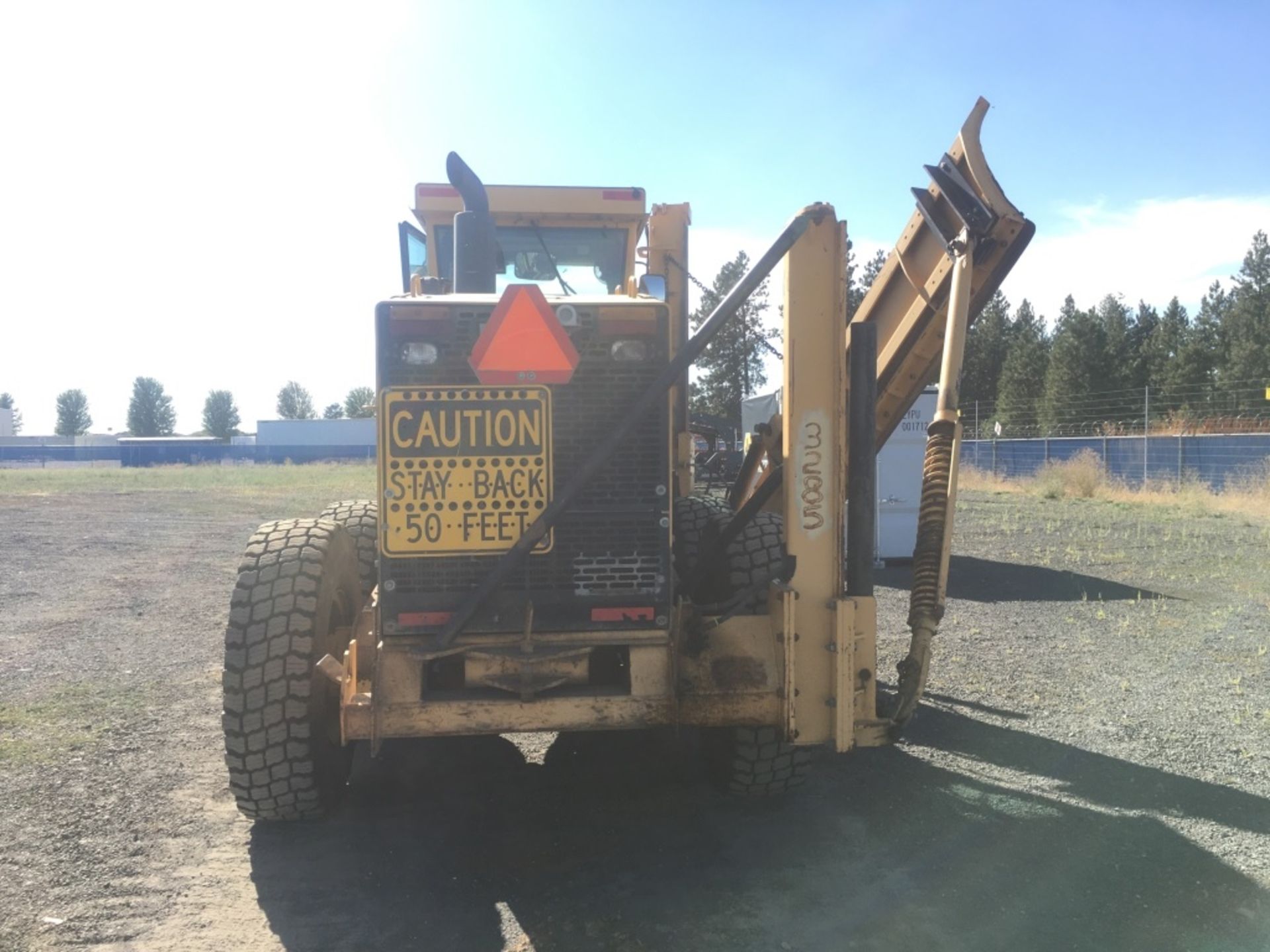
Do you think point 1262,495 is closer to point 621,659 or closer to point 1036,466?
point 1036,466

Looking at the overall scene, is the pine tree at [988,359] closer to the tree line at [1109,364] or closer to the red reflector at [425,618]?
the tree line at [1109,364]

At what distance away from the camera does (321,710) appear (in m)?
4.24

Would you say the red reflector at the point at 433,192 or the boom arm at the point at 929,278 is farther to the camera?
the red reflector at the point at 433,192

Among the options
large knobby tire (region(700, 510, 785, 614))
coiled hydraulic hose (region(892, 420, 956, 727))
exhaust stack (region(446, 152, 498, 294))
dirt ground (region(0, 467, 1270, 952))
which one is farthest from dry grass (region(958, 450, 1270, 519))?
exhaust stack (region(446, 152, 498, 294))

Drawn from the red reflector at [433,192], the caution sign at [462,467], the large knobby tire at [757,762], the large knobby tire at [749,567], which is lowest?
the large knobby tire at [757,762]

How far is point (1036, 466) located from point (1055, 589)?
20826 mm

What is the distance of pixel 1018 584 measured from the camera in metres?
11.3

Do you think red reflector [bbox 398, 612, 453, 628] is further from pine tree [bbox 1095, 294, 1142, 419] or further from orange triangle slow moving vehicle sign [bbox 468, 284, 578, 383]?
pine tree [bbox 1095, 294, 1142, 419]

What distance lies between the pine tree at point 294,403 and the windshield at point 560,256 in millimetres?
131515

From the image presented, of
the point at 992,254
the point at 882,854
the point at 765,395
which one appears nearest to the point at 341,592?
the point at 882,854

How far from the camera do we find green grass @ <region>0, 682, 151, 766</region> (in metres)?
5.43

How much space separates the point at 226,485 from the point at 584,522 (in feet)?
119

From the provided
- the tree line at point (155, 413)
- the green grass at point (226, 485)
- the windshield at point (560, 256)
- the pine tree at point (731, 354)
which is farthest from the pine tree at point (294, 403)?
the windshield at point (560, 256)

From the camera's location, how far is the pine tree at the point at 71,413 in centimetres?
11919
